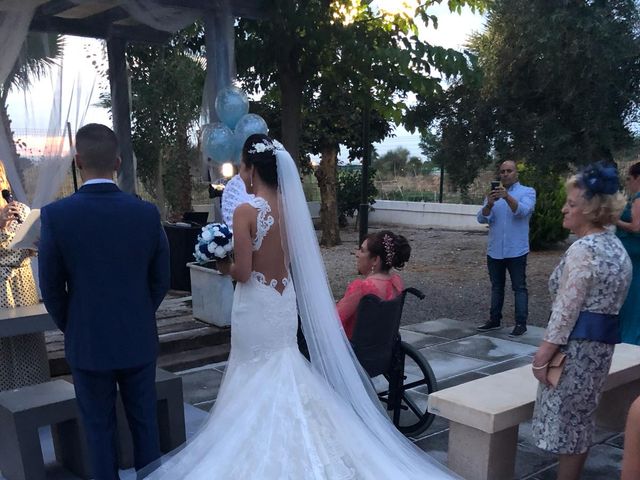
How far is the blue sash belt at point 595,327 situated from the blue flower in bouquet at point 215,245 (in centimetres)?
178

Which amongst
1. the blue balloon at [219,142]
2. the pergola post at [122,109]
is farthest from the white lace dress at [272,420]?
the pergola post at [122,109]

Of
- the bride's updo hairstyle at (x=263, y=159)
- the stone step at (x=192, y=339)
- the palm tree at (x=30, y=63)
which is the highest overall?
the palm tree at (x=30, y=63)

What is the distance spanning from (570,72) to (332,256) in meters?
5.96

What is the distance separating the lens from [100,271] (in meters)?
2.49

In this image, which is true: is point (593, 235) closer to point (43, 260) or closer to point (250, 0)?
point (43, 260)

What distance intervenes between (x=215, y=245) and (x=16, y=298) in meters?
1.63

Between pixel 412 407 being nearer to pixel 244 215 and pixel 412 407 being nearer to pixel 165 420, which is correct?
pixel 165 420

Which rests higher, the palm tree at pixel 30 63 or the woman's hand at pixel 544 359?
the palm tree at pixel 30 63

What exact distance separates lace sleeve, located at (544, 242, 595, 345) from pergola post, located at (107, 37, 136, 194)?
527 cm

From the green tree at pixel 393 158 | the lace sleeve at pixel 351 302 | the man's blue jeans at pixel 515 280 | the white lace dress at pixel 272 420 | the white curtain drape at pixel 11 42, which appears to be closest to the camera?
the white lace dress at pixel 272 420

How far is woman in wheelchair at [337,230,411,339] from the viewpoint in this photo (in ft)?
11.6

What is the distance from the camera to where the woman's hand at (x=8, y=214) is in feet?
12.1

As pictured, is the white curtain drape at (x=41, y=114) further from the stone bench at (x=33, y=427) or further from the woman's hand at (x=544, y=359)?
the woman's hand at (x=544, y=359)

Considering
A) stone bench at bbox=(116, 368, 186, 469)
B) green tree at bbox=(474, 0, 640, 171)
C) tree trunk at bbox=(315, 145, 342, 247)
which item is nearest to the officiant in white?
stone bench at bbox=(116, 368, 186, 469)
